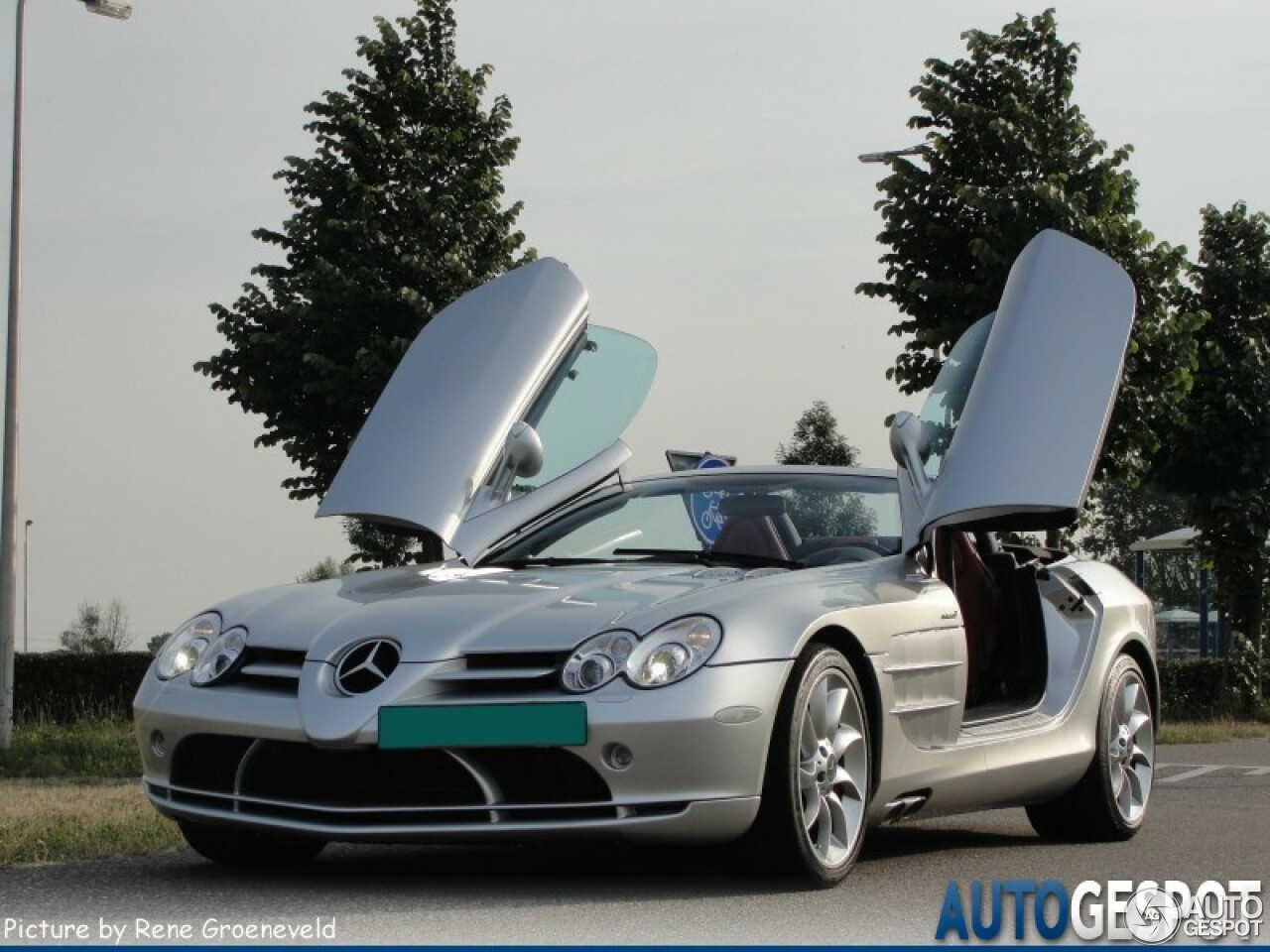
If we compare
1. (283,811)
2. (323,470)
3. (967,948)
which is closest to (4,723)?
(323,470)

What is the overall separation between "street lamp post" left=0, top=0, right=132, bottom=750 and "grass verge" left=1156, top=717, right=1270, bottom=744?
34.6ft

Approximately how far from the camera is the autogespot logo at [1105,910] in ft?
18.8

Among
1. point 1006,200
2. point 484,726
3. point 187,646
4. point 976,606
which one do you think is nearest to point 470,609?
point 484,726

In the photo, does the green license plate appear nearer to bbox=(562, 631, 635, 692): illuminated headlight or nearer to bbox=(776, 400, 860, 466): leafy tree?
bbox=(562, 631, 635, 692): illuminated headlight

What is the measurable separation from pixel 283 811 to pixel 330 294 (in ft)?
44.4

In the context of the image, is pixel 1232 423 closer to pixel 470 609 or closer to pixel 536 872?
pixel 536 872

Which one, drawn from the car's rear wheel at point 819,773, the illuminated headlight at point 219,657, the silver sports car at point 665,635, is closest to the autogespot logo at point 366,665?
the silver sports car at point 665,635

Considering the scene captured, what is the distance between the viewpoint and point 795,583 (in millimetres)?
6715

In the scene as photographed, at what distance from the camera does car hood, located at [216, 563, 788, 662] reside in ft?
20.7

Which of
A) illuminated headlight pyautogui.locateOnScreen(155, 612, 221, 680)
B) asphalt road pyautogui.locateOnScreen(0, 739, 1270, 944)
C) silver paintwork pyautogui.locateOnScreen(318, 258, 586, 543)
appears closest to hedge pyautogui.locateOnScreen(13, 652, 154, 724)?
silver paintwork pyautogui.locateOnScreen(318, 258, 586, 543)

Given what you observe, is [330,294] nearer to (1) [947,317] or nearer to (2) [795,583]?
(1) [947,317]

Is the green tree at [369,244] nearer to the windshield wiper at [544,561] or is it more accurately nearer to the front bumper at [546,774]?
the windshield wiper at [544,561]

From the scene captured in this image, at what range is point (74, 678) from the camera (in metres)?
25.3

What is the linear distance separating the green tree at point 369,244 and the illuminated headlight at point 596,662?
12988 mm
